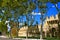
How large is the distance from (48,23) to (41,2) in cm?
2761

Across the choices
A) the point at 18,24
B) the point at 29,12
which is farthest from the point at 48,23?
the point at 29,12

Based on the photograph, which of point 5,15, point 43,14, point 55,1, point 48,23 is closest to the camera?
point 55,1

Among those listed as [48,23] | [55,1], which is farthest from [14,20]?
[48,23]

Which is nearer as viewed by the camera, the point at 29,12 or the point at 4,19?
the point at 29,12

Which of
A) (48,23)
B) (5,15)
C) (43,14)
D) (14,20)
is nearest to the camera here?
(43,14)

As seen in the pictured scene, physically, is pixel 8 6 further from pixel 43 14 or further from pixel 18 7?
pixel 43 14

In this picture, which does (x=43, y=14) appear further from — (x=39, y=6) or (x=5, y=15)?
(x=5, y=15)

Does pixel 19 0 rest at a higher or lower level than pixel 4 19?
higher

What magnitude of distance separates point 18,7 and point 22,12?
1.10 metres

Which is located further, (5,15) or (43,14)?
(5,15)

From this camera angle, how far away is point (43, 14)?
29.2 metres

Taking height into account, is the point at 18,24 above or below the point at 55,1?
below

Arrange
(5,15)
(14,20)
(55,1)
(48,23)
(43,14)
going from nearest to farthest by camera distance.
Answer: (55,1) → (43,14) → (5,15) → (14,20) → (48,23)

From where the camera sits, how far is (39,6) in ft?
92.7
